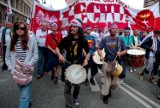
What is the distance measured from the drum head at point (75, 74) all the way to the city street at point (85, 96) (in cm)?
85

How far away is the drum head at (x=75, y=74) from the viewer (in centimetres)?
468

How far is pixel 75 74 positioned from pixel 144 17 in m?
3.58

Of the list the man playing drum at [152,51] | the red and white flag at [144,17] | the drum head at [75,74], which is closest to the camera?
the drum head at [75,74]

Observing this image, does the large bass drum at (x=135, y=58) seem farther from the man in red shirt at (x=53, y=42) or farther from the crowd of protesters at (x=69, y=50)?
the man in red shirt at (x=53, y=42)

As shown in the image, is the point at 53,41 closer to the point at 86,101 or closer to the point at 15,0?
the point at 86,101

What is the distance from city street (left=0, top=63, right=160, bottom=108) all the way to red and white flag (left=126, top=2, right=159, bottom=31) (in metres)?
1.78

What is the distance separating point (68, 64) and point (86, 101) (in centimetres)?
116

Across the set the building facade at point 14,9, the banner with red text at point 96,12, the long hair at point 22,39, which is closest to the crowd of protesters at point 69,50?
the long hair at point 22,39

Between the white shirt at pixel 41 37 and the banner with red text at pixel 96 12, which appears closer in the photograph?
the banner with red text at pixel 96 12

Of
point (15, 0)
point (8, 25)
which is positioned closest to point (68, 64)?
point (8, 25)

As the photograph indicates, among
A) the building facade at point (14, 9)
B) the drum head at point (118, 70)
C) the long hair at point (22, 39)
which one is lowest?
the drum head at point (118, 70)

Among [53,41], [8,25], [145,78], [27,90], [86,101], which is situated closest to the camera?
[27,90]

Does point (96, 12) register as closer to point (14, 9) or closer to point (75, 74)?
point (75, 74)

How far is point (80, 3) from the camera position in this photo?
722cm
